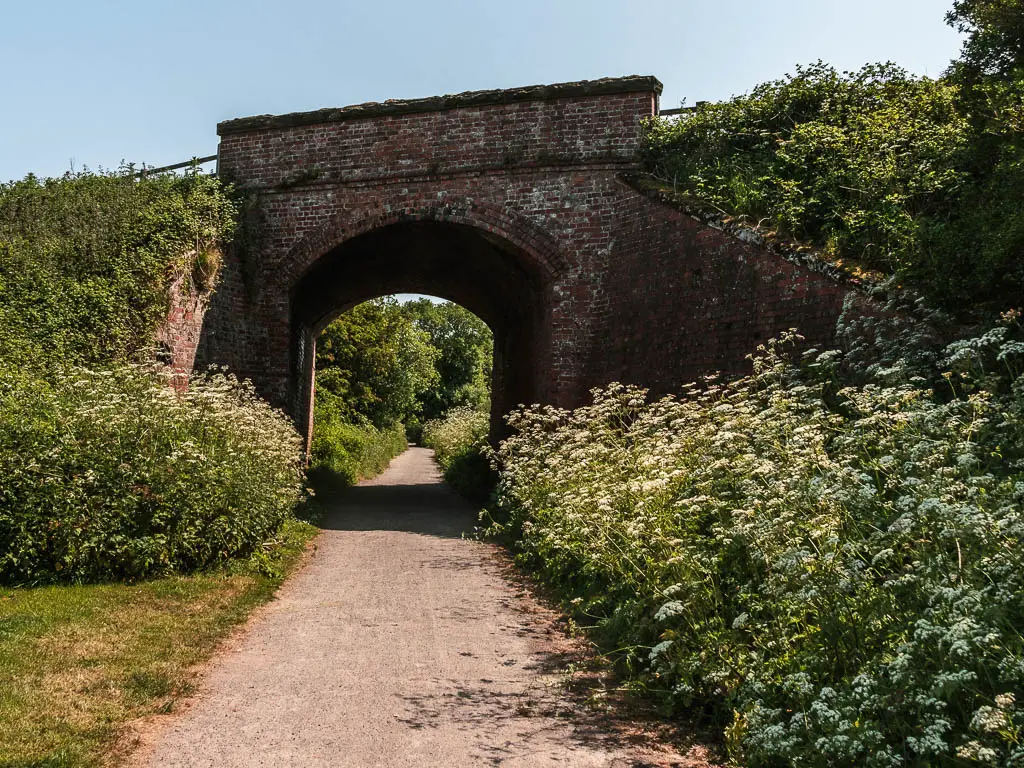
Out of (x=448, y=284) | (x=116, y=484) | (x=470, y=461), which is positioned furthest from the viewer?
(x=470, y=461)

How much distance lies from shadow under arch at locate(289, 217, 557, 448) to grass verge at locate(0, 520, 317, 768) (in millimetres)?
7384

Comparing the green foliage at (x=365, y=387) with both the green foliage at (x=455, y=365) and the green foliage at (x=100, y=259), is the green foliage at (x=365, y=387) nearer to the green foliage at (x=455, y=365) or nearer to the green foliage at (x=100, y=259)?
the green foliage at (x=455, y=365)

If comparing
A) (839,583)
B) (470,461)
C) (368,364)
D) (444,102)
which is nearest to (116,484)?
(839,583)

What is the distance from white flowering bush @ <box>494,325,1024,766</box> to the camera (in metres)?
2.95

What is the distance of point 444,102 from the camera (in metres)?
13.4

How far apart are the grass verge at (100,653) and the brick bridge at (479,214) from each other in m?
6.22

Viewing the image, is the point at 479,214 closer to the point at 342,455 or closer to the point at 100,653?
the point at 100,653

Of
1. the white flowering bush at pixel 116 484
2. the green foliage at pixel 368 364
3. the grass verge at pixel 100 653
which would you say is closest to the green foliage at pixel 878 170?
the grass verge at pixel 100 653

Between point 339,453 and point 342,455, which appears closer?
point 339,453

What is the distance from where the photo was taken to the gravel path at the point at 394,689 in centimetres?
377

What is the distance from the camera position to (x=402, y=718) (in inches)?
165

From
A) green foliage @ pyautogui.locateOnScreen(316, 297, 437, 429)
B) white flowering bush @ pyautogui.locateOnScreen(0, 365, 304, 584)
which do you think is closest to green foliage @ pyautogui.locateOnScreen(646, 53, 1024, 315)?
white flowering bush @ pyautogui.locateOnScreen(0, 365, 304, 584)

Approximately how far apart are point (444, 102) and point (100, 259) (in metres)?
6.38

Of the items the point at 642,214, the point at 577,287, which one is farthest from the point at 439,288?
the point at 642,214
